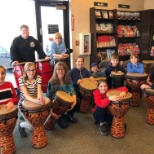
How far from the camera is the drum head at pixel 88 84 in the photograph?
2.64 m

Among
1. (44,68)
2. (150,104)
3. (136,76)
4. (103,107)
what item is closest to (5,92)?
(103,107)

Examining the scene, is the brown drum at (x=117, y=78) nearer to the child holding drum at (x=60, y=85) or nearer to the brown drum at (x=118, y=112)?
the brown drum at (x=118, y=112)

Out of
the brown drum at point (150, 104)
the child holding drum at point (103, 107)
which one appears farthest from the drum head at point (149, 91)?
the child holding drum at point (103, 107)

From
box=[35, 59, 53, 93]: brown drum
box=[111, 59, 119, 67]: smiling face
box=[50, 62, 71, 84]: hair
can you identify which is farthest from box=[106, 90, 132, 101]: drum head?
box=[35, 59, 53, 93]: brown drum

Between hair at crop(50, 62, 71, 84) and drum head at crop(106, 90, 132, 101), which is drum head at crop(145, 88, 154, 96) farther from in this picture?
hair at crop(50, 62, 71, 84)

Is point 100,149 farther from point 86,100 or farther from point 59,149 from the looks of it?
point 86,100

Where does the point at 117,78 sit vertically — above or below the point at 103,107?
above

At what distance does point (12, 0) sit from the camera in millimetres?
4254

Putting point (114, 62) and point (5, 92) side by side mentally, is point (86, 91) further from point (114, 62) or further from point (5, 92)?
point (5, 92)

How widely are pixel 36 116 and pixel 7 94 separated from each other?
0.44 metres

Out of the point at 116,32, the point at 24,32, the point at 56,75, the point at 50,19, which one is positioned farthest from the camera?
the point at 116,32

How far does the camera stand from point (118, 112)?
2139 mm

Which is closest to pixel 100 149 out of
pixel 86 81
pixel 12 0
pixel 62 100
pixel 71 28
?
pixel 62 100

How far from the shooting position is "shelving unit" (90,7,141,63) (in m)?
4.68
